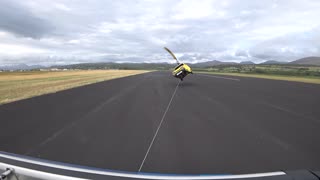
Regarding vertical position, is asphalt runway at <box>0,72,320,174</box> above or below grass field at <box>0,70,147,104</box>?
above

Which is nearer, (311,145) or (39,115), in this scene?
(311,145)

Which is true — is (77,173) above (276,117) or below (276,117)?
above

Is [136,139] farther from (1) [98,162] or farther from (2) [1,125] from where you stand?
(2) [1,125]

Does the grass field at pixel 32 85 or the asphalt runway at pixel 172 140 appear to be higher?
the asphalt runway at pixel 172 140

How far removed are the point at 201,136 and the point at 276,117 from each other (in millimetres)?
4402

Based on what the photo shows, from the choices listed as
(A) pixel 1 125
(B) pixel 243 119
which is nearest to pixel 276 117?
(B) pixel 243 119

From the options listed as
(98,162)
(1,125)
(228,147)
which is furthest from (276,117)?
(1,125)

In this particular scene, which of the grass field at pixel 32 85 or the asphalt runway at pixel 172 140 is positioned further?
the grass field at pixel 32 85

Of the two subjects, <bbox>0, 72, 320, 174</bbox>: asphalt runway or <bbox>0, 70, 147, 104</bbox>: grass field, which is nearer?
<bbox>0, 72, 320, 174</bbox>: asphalt runway

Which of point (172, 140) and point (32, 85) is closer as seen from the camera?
point (172, 140)

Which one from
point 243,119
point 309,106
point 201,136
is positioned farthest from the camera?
point 309,106

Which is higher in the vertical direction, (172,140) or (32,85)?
(172,140)

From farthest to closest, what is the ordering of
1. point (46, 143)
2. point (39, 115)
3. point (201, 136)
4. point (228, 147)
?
point (39, 115) → point (201, 136) → point (46, 143) → point (228, 147)

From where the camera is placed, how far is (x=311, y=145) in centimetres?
629
